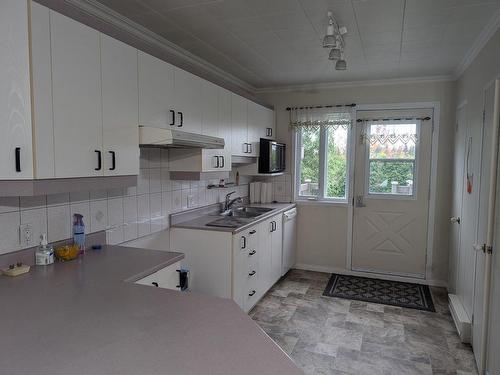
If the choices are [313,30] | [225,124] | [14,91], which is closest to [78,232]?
[14,91]

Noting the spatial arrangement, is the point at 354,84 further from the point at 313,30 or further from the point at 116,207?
the point at 116,207

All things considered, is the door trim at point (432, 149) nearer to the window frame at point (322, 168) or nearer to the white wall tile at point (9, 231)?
the window frame at point (322, 168)

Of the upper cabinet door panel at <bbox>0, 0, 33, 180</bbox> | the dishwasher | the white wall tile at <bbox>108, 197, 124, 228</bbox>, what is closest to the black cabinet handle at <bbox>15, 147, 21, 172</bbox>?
the upper cabinet door panel at <bbox>0, 0, 33, 180</bbox>

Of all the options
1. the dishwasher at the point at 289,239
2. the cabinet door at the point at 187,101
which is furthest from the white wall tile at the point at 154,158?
the dishwasher at the point at 289,239

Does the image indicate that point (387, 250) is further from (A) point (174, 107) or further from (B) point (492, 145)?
(A) point (174, 107)

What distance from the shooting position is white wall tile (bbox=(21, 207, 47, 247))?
1895 mm

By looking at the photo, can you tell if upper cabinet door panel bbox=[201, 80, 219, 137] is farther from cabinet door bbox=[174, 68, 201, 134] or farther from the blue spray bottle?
the blue spray bottle

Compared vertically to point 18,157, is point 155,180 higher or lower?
lower

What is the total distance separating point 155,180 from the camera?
2891 mm

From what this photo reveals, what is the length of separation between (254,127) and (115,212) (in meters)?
2.07

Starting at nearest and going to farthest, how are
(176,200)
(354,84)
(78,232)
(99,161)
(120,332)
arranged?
(120,332) → (99,161) → (78,232) → (176,200) → (354,84)

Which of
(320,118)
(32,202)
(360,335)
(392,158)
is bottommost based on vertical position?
(360,335)

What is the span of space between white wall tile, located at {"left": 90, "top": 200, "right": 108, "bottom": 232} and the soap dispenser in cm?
36

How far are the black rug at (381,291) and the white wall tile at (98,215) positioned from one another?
256 cm
